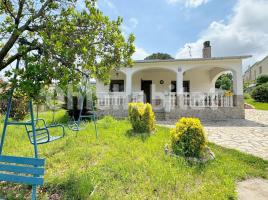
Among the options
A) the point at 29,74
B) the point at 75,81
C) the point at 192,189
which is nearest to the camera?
the point at 29,74

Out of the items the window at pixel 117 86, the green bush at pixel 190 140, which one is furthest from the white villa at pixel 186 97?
the green bush at pixel 190 140

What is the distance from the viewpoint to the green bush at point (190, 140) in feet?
14.0

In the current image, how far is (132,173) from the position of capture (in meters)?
3.63

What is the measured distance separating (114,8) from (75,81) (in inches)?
101

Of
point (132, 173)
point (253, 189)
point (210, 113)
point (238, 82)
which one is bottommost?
point (253, 189)

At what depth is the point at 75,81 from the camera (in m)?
2.84

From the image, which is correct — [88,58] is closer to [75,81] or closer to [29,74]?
[75,81]

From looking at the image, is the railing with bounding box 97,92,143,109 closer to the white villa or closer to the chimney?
the white villa

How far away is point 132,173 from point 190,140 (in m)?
1.53

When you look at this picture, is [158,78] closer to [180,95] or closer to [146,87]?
[146,87]

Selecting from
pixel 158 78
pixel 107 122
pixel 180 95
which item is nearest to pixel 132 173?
pixel 107 122

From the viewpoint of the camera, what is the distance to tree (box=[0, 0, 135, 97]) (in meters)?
2.59

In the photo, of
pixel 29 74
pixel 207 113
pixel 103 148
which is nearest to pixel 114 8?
pixel 29 74

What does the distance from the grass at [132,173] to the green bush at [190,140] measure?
0.32 meters
